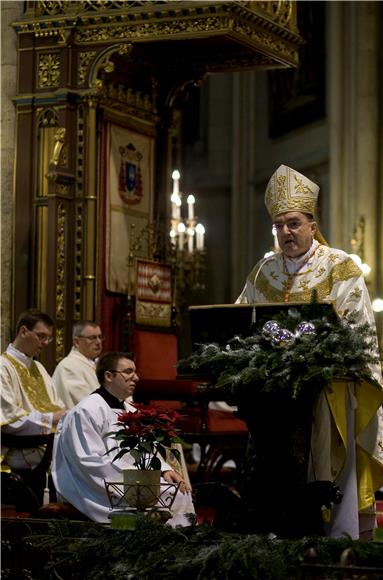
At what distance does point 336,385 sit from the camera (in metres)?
6.93

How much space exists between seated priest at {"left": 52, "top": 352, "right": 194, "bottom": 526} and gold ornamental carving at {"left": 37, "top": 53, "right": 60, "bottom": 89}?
12.4ft

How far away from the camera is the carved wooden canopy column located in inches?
447

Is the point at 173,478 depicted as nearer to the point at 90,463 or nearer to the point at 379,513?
the point at 90,463

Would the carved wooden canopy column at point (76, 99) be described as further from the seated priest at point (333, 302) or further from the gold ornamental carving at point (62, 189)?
the seated priest at point (333, 302)

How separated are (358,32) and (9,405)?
11.8 meters

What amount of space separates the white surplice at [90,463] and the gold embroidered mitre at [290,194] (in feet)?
5.61

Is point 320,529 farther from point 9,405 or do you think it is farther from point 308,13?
point 308,13

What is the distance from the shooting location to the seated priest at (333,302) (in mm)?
6930

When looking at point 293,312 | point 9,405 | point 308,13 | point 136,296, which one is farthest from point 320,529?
point 308,13

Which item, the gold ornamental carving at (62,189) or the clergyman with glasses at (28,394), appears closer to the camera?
the clergyman with glasses at (28,394)

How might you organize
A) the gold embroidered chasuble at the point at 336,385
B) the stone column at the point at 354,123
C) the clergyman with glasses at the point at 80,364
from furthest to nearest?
the stone column at the point at 354,123
the clergyman with glasses at the point at 80,364
the gold embroidered chasuble at the point at 336,385

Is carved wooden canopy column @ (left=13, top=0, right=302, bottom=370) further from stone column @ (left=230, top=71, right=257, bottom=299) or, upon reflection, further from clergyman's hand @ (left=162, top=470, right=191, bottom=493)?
stone column @ (left=230, top=71, right=257, bottom=299)

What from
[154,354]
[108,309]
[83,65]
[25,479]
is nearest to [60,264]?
[108,309]

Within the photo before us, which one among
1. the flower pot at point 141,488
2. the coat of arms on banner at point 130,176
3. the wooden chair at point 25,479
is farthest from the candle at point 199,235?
the flower pot at point 141,488
